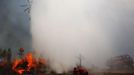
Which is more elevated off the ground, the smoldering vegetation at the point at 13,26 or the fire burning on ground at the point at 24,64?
the smoldering vegetation at the point at 13,26

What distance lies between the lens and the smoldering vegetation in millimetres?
36188

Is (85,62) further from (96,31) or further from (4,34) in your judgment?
(4,34)

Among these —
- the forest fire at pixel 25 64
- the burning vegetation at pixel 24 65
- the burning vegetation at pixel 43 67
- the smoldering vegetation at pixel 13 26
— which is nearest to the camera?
the burning vegetation at pixel 43 67

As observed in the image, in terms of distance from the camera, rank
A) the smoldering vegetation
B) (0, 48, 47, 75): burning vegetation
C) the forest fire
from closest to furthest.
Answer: (0, 48, 47, 75): burning vegetation → the forest fire → the smoldering vegetation

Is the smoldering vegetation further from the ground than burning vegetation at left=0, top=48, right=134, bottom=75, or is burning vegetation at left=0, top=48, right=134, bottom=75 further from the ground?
the smoldering vegetation

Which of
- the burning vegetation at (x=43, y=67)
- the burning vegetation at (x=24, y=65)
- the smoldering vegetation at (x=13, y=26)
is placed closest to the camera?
the burning vegetation at (x=43, y=67)

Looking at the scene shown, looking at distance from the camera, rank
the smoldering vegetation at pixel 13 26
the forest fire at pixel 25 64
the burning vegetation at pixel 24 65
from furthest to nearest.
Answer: the smoldering vegetation at pixel 13 26 → the forest fire at pixel 25 64 → the burning vegetation at pixel 24 65

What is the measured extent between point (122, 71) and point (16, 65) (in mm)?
12997

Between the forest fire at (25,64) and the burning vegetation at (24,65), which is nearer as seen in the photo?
the burning vegetation at (24,65)

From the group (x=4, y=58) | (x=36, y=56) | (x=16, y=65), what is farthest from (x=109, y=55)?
(x=4, y=58)

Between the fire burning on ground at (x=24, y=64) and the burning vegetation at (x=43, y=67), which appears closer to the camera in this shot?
the burning vegetation at (x=43, y=67)

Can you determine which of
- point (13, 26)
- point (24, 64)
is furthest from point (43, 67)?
point (13, 26)

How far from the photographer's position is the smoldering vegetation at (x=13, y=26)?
36.2m

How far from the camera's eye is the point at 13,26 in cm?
3725
